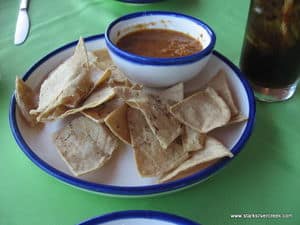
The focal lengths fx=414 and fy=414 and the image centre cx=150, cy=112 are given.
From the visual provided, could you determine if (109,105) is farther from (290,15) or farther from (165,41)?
(290,15)

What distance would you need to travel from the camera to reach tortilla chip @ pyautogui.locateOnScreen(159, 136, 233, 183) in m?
0.75

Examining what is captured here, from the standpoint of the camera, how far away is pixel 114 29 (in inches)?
38.6

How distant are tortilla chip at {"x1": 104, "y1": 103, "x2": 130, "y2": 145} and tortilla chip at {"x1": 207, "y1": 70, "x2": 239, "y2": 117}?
0.23 meters

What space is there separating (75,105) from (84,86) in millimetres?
46

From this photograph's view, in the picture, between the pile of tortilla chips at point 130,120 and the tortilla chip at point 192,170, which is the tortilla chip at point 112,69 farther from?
the tortilla chip at point 192,170

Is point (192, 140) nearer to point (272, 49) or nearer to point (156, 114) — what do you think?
point (156, 114)

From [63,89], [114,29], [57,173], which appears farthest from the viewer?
[114,29]

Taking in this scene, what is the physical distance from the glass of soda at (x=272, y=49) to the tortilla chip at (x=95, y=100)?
36cm

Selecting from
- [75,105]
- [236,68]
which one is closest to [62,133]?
[75,105]

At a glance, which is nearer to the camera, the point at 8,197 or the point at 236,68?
the point at 8,197

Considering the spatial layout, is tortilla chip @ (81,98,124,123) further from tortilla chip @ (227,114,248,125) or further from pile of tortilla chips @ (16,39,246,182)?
tortilla chip @ (227,114,248,125)

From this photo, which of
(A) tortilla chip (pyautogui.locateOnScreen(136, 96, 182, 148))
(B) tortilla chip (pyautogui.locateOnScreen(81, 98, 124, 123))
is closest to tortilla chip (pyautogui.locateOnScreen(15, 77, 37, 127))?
(B) tortilla chip (pyautogui.locateOnScreen(81, 98, 124, 123))

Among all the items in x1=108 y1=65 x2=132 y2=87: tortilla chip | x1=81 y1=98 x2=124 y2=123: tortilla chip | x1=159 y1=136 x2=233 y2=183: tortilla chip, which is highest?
x1=81 y1=98 x2=124 y2=123: tortilla chip

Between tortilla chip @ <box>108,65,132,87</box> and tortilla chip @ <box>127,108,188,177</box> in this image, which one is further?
tortilla chip @ <box>108,65,132,87</box>
